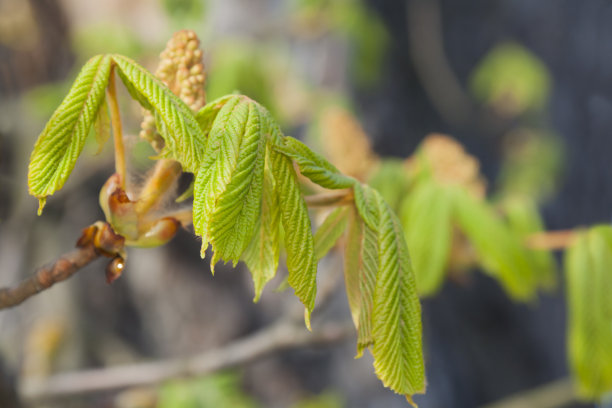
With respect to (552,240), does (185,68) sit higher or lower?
higher

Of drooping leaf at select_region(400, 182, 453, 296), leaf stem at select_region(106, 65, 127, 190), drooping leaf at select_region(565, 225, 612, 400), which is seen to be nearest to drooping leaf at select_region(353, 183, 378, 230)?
leaf stem at select_region(106, 65, 127, 190)

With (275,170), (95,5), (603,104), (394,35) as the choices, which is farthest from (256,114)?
(603,104)

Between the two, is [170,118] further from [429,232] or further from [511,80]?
[511,80]

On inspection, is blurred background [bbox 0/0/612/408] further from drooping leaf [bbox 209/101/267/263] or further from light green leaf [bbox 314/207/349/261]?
drooping leaf [bbox 209/101/267/263]

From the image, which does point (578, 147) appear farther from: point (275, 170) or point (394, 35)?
point (275, 170)

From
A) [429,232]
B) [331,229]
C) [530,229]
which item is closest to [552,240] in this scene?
[530,229]
